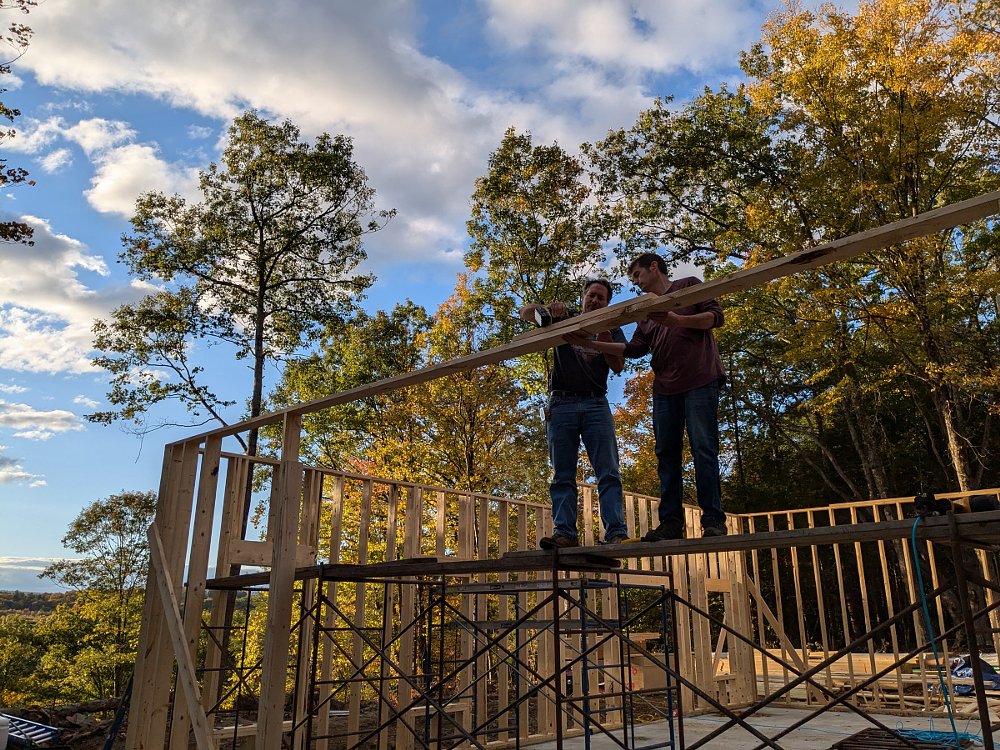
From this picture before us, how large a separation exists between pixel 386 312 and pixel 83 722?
1327 cm

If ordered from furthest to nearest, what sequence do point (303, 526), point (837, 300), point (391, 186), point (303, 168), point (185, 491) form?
point (391, 186)
point (303, 168)
point (837, 300)
point (303, 526)
point (185, 491)

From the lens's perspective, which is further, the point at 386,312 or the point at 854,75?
the point at 386,312

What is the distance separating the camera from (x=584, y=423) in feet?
13.9

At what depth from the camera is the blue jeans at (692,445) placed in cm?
362

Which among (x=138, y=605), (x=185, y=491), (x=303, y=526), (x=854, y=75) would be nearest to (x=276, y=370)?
(x=138, y=605)

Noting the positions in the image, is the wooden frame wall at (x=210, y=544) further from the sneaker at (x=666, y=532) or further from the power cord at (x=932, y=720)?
the power cord at (x=932, y=720)

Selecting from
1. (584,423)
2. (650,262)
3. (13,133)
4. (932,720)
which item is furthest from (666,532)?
(13,133)

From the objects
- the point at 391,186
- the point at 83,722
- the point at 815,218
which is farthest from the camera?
the point at 391,186

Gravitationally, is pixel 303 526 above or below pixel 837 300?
below

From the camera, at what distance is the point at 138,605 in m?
20.2

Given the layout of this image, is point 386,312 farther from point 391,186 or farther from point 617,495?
point 617,495

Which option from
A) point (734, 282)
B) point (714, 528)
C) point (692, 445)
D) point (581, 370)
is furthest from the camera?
point (581, 370)

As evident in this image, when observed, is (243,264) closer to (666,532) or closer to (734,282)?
(666,532)

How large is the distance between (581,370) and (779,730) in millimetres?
5760
